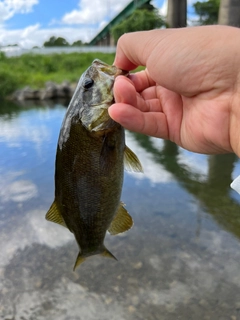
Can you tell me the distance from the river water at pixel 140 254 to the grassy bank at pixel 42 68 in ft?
38.5

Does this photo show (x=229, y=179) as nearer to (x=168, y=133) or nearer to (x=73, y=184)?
(x=168, y=133)

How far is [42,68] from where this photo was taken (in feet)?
68.6

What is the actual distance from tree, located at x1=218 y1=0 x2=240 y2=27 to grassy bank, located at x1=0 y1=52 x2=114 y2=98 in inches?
365

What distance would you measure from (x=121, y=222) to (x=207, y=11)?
21.9m

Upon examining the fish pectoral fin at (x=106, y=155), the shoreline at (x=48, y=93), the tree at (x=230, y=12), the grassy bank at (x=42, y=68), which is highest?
the tree at (x=230, y=12)

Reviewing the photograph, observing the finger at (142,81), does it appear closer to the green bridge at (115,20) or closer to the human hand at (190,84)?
the human hand at (190,84)

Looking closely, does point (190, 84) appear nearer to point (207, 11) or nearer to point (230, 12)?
point (230, 12)

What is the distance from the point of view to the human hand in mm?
1648

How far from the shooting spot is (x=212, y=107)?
184 centimetres

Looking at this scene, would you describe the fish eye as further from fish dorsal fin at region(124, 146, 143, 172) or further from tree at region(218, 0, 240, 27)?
tree at region(218, 0, 240, 27)

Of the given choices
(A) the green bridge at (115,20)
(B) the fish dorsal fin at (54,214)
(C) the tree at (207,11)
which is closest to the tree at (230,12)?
(B) the fish dorsal fin at (54,214)

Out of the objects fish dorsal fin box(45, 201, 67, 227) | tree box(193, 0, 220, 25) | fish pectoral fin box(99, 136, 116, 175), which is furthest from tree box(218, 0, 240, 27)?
tree box(193, 0, 220, 25)

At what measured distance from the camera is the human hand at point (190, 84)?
5.41ft

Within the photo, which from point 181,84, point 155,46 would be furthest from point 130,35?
point 181,84
